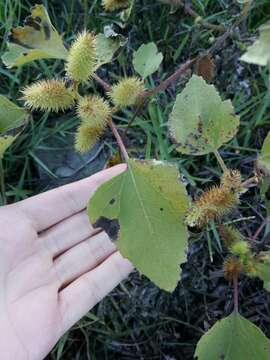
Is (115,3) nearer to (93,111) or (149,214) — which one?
(93,111)

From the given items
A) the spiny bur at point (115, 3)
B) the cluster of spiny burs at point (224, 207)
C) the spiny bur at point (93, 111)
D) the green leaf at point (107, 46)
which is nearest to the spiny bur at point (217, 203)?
the cluster of spiny burs at point (224, 207)

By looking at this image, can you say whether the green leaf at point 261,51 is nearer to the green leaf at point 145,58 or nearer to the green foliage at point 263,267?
the green foliage at point 263,267

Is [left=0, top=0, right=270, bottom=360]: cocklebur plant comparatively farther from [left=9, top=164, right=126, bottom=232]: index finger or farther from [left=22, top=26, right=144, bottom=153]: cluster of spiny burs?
[left=9, top=164, right=126, bottom=232]: index finger

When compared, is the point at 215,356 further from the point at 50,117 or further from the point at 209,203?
the point at 50,117

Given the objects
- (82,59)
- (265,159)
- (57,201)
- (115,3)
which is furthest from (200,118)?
(57,201)

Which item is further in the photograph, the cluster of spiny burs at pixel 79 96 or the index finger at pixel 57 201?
the index finger at pixel 57 201
